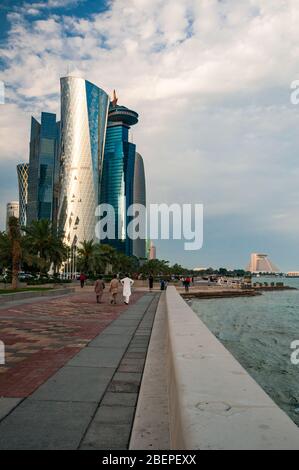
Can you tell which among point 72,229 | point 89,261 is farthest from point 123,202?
point 89,261

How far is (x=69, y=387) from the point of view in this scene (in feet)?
16.0

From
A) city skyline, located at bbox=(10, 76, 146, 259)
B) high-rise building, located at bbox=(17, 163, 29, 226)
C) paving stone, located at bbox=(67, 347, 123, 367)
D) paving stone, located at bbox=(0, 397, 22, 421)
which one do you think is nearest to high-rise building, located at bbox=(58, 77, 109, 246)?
city skyline, located at bbox=(10, 76, 146, 259)

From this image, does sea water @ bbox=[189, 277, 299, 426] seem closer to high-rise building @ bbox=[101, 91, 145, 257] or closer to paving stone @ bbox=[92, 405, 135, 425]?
paving stone @ bbox=[92, 405, 135, 425]

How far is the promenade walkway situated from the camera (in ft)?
10.9

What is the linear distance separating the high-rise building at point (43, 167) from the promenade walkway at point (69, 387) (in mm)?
145212

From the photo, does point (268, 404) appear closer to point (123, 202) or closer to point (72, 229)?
point (72, 229)

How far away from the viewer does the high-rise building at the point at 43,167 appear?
15500 cm

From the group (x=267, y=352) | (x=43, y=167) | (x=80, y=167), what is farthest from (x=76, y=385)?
(x=43, y=167)

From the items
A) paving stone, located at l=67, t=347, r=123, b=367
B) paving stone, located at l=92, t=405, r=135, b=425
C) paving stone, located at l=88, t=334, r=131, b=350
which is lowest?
paving stone, located at l=88, t=334, r=131, b=350

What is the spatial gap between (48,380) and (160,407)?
5.89ft

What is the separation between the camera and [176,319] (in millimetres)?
7855

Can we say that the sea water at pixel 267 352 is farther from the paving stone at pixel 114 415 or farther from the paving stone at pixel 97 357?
the paving stone at pixel 114 415

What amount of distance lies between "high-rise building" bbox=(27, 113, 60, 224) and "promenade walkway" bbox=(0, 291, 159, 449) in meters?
145

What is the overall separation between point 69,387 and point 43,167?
164 metres
